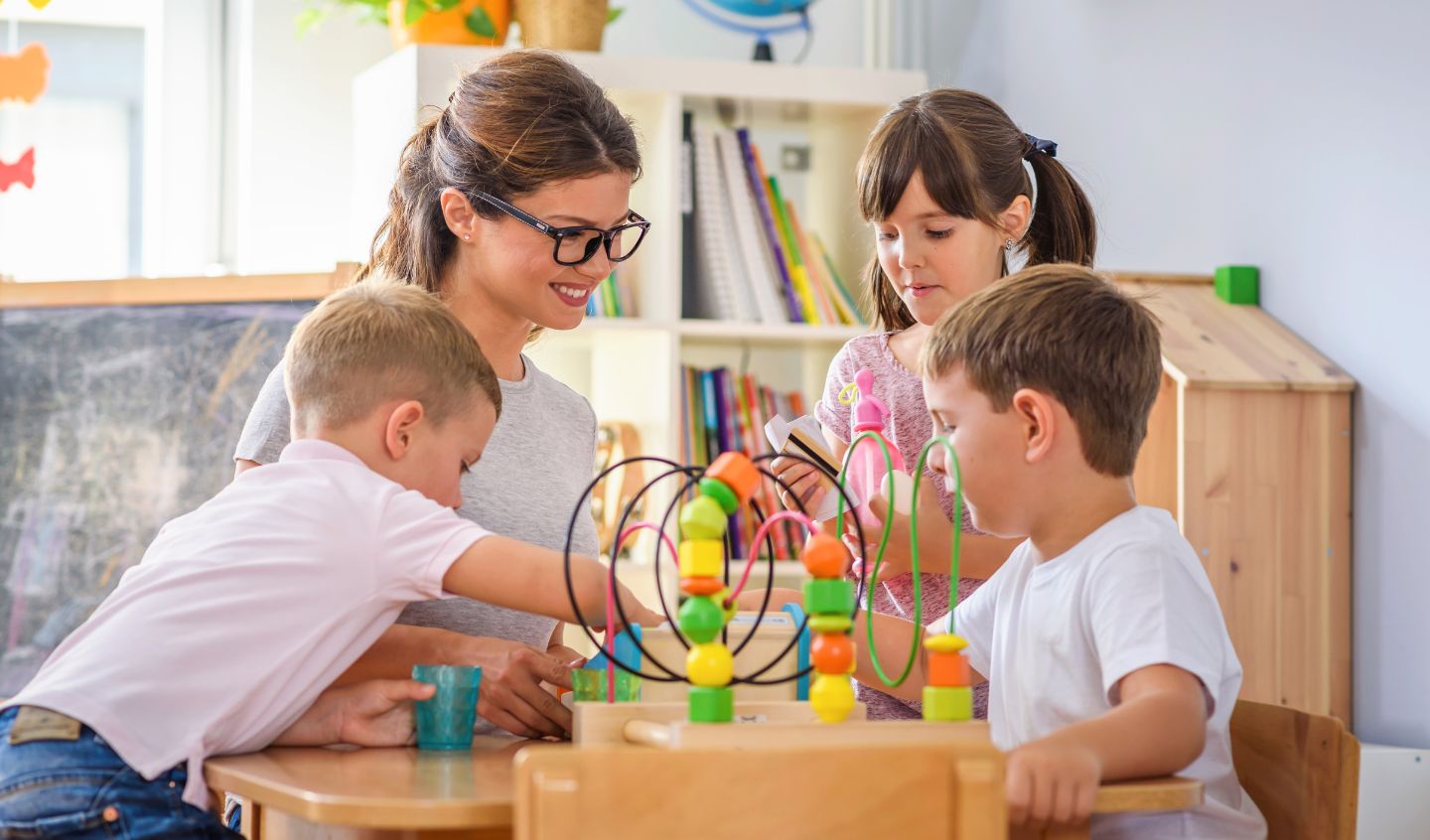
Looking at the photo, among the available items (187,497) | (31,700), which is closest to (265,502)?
(31,700)

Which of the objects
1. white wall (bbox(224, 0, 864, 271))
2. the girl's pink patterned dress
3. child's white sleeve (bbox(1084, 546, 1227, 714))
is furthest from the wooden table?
white wall (bbox(224, 0, 864, 271))

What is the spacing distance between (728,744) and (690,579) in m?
0.12

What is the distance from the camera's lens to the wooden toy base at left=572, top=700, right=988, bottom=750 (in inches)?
41.8

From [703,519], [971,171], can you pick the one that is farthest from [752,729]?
[971,171]

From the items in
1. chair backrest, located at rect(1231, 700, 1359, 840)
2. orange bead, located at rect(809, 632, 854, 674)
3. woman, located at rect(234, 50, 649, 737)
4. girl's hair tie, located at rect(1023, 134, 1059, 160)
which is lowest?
chair backrest, located at rect(1231, 700, 1359, 840)

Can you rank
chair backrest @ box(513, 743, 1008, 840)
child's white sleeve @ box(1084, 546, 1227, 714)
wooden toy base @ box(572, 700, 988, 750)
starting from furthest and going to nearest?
child's white sleeve @ box(1084, 546, 1227, 714), wooden toy base @ box(572, 700, 988, 750), chair backrest @ box(513, 743, 1008, 840)

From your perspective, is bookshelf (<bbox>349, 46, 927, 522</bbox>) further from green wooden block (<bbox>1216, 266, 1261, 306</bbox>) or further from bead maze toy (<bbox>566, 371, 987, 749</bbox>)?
bead maze toy (<bbox>566, 371, 987, 749</bbox>)

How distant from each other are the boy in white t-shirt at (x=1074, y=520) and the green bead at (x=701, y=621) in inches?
11.4

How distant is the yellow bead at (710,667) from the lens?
108cm

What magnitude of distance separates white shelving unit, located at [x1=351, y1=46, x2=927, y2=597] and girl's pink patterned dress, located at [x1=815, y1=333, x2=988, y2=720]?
41.1 inches

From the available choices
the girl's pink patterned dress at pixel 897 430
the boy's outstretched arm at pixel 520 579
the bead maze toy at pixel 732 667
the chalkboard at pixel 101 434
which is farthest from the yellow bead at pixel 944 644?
the chalkboard at pixel 101 434

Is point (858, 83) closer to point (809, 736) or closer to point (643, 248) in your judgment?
point (643, 248)

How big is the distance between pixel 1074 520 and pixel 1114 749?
0.29m

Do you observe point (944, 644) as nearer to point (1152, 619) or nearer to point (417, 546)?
point (1152, 619)
